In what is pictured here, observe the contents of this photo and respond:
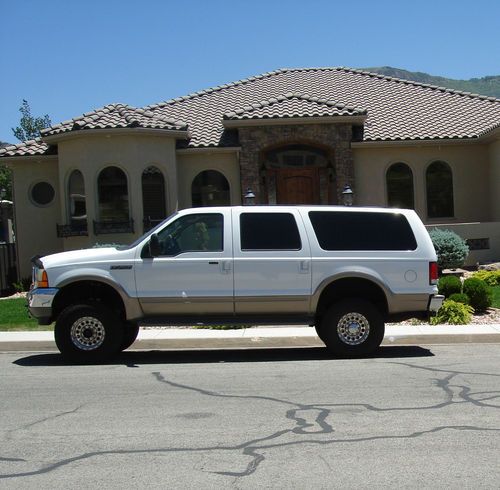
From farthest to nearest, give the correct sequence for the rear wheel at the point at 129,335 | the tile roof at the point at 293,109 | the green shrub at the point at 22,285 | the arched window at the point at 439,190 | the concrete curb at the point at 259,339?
1. the arched window at the point at 439,190
2. the tile roof at the point at 293,109
3. the green shrub at the point at 22,285
4. the concrete curb at the point at 259,339
5. the rear wheel at the point at 129,335

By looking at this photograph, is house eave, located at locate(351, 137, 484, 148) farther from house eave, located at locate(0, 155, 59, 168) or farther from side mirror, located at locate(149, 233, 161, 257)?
side mirror, located at locate(149, 233, 161, 257)

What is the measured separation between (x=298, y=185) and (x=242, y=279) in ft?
40.7

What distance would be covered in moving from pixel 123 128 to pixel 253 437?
1448 cm

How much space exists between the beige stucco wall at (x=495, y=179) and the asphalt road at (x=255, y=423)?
1183 cm

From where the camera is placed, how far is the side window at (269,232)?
10.1 meters

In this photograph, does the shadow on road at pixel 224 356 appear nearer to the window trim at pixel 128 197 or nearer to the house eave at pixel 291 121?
the window trim at pixel 128 197

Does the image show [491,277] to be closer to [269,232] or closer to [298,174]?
[298,174]

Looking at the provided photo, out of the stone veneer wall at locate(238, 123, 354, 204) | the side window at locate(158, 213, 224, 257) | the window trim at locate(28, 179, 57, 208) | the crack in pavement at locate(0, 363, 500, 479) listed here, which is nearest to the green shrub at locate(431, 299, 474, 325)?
the crack in pavement at locate(0, 363, 500, 479)

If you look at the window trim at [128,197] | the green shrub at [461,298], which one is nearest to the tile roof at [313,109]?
the window trim at [128,197]

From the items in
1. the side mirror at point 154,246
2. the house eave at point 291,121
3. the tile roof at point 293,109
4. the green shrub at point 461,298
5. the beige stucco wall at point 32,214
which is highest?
the tile roof at point 293,109

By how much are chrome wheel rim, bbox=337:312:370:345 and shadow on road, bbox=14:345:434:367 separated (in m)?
0.32

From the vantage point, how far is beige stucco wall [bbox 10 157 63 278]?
21.6 m

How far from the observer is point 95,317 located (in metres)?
9.90

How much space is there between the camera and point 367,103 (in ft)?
79.9
